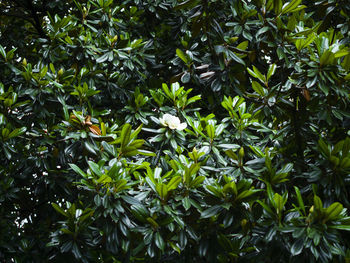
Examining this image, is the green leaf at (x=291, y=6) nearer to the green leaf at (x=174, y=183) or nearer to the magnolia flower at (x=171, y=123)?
the magnolia flower at (x=171, y=123)

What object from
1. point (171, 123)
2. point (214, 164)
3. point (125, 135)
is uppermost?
point (125, 135)

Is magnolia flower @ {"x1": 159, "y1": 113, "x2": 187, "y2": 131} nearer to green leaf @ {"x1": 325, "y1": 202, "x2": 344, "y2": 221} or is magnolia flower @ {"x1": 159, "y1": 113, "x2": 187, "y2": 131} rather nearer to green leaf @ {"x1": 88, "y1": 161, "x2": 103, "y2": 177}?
green leaf @ {"x1": 88, "y1": 161, "x2": 103, "y2": 177}

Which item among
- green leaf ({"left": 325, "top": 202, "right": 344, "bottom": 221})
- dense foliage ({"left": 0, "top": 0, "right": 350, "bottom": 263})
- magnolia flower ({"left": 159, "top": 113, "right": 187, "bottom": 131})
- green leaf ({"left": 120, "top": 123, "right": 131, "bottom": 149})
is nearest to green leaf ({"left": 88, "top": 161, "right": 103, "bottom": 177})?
dense foliage ({"left": 0, "top": 0, "right": 350, "bottom": 263})

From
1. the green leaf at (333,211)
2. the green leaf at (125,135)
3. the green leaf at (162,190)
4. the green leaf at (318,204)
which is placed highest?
the green leaf at (125,135)

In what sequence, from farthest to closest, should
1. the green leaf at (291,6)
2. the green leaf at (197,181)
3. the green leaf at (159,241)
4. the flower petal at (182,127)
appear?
the flower petal at (182,127)
the green leaf at (291,6)
the green leaf at (197,181)
the green leaf at (159,241)

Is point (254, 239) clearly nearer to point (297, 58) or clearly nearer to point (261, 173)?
point (261, 173)

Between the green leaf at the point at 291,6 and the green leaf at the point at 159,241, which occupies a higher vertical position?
the green leaf at the point at 291,6

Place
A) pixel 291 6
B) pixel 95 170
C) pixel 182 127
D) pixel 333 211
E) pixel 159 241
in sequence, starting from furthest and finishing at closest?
pixel 182 127 → pixel 291 6 → pixel 95 170 → pixel 159 241 → pixel 333 211

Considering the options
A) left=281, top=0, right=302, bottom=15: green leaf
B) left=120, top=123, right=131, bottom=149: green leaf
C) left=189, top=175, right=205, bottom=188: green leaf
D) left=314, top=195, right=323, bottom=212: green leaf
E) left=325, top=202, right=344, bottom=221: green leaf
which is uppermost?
left=281, top=0, right=302, bottom=15: green leaf

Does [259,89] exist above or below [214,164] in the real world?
above

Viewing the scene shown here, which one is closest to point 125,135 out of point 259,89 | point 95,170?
point 95,170

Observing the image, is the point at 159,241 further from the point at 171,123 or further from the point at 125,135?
the point at 171,123

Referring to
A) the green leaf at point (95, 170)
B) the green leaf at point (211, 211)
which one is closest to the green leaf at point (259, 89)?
the green leaf at point (211, 211)

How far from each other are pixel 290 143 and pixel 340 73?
0.46m
